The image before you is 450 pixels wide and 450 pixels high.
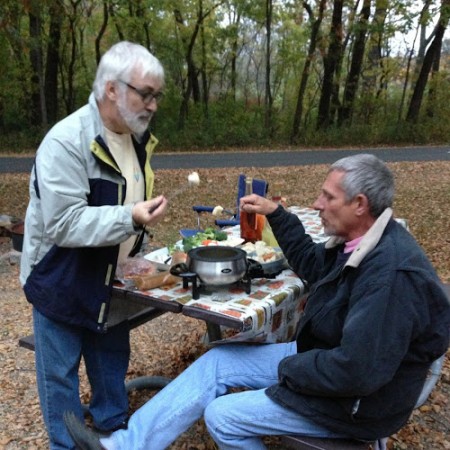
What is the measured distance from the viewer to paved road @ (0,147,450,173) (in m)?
13.0

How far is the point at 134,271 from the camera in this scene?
2.29 meters

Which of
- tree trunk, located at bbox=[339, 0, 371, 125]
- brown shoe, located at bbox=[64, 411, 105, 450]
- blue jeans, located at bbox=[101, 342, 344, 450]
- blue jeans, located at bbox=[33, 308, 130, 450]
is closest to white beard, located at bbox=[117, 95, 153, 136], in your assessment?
blue jeans, located at bbox=[33, 308, 130, 450]

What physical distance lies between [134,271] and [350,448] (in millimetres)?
1129

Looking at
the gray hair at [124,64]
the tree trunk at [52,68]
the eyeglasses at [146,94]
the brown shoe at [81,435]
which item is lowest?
the brown shoe at [81,435]

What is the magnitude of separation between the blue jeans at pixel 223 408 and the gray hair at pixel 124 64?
3.76ft

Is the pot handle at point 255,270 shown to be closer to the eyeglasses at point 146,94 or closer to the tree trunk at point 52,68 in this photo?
the eyeglasses at point 146,94

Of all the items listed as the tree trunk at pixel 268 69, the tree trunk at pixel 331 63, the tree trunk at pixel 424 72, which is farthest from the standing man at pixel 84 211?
the tree trunk at pixel 268 69

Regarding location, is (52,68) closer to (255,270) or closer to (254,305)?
(255,270)

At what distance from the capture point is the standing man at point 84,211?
5.97ft

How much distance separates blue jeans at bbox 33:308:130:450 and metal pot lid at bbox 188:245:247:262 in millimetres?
552

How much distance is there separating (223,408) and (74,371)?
72 cm

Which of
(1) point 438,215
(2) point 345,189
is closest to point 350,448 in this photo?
(2) point 345,189

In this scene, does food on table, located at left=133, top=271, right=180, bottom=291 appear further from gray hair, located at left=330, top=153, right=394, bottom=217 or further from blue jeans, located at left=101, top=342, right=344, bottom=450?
gray hair, located at left=330, top=153, right=394, bottom=217

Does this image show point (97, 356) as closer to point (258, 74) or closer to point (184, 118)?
point (184, 118)
